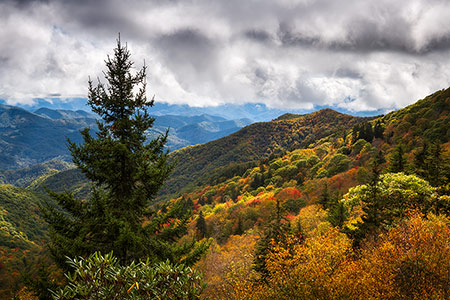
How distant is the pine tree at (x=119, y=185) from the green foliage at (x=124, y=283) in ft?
13.0

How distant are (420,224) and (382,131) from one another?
257 feet

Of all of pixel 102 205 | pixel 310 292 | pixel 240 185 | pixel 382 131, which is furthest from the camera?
pixel 240 185

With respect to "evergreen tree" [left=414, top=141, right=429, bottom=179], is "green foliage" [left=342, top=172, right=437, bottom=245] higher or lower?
lower

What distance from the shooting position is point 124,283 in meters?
5.38

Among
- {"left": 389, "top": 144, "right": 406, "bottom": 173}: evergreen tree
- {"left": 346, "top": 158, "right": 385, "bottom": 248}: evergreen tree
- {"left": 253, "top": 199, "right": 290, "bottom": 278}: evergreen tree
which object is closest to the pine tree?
{"left": 253, "top": 199, "right": 290, "bottom": 278}: evergreen tree

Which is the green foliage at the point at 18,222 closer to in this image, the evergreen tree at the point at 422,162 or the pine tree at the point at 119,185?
the pine tree at the point at 119,185

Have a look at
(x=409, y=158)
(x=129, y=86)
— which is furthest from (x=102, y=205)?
(x=409, y=158)

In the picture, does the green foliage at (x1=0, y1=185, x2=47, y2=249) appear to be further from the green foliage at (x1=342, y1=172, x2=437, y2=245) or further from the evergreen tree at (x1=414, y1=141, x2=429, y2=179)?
the evergreen tree at (x1=414, y1=141, x2=429, y2=179)

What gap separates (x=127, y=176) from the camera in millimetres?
11531

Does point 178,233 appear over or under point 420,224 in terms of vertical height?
over

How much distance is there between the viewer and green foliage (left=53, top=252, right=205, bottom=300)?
16.2ft

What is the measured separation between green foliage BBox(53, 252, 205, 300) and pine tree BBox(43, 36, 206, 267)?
13.0 ft

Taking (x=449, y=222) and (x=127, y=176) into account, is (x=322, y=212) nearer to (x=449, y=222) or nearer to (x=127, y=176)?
(x=449, y=222)

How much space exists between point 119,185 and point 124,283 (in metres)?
6.93
